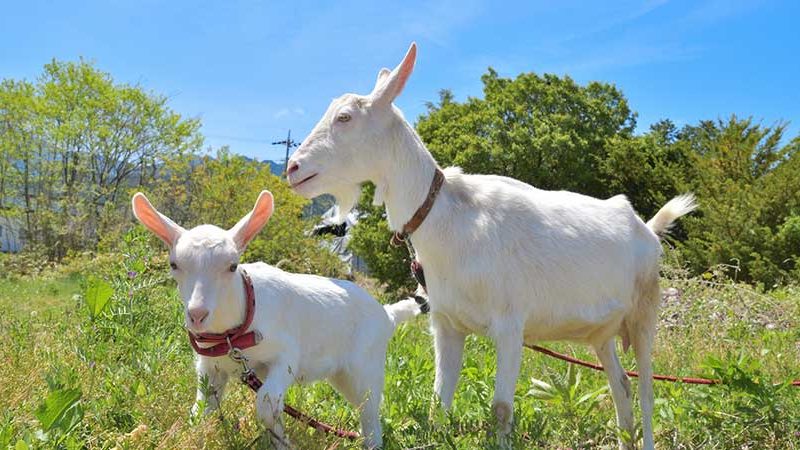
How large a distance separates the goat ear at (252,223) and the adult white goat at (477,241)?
0.51 feet

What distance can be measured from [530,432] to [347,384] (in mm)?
930

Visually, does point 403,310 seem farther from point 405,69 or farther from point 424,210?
point 405,69

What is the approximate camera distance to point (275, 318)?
2.82m

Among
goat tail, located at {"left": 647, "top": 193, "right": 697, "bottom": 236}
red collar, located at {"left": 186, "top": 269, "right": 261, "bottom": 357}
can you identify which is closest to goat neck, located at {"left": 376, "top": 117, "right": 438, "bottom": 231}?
red collar, located at {"left": 186, "top": 269, "right": 261, "bottom": 357}

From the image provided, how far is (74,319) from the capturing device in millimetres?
5840

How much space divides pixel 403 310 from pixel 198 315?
1.67 m

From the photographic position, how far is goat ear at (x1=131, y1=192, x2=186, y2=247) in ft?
8.63

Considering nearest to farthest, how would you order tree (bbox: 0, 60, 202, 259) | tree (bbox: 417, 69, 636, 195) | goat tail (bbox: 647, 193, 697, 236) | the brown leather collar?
1. the brown leather collar
2. goat tail (bbox: 647, 193, 697, 236)
3. tree (bbox: 417, 69, 636, 195)
4. tree (bbox: 0, 60, 202, 259)

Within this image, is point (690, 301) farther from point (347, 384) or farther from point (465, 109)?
point (465, 109)

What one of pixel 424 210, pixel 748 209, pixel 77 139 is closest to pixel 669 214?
pixel 424 210

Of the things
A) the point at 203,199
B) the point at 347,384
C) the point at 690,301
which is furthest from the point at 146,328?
the point at 203,199

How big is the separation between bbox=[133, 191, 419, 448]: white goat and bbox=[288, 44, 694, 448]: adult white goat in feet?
1.10

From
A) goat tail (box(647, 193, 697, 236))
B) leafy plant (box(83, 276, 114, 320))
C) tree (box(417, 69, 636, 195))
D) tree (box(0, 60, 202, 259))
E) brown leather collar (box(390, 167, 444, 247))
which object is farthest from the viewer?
tree (box(0, 60, 202, 259))

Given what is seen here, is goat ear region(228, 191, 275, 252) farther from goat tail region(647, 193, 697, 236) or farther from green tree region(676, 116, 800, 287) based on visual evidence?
green tree region(676, 116, 800, 287)
